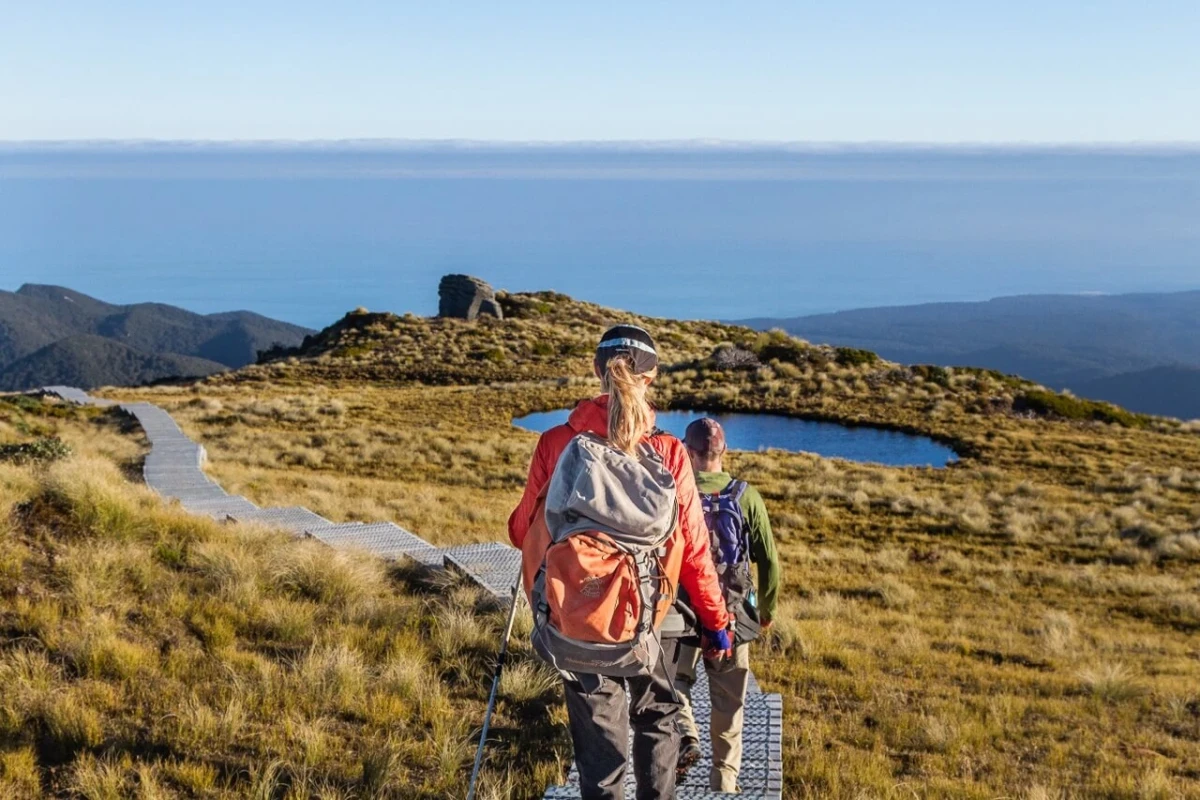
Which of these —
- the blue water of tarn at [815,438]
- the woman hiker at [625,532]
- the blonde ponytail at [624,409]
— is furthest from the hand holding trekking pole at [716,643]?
the blue water of tarn at [815,438]

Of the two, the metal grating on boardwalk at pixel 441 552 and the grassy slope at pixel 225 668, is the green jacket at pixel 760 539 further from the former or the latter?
the grassy slope at pixel 225 668

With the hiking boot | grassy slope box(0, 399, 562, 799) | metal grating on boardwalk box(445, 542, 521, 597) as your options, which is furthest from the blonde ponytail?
metal grating on boardwalk box(445, 542, 521, 597)

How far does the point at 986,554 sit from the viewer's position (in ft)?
54.4

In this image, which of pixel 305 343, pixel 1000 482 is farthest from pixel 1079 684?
pixel 305 343

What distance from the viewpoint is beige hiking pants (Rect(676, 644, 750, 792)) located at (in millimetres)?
4800

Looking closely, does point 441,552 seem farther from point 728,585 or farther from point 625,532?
point 625,532

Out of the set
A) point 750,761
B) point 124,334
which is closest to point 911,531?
point 750,761

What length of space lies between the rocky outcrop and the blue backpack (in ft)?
183

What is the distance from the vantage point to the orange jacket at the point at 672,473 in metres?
3.80

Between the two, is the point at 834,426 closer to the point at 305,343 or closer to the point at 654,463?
the point at 654,463

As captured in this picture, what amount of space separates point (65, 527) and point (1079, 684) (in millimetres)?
8697

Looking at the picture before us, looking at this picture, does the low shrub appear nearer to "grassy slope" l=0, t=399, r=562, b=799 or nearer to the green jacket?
"grassy slope" l=0, t=399, r=562, b=799

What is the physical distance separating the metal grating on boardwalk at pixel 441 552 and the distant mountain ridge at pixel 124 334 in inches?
4497

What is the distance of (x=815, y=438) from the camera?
3022 cm
